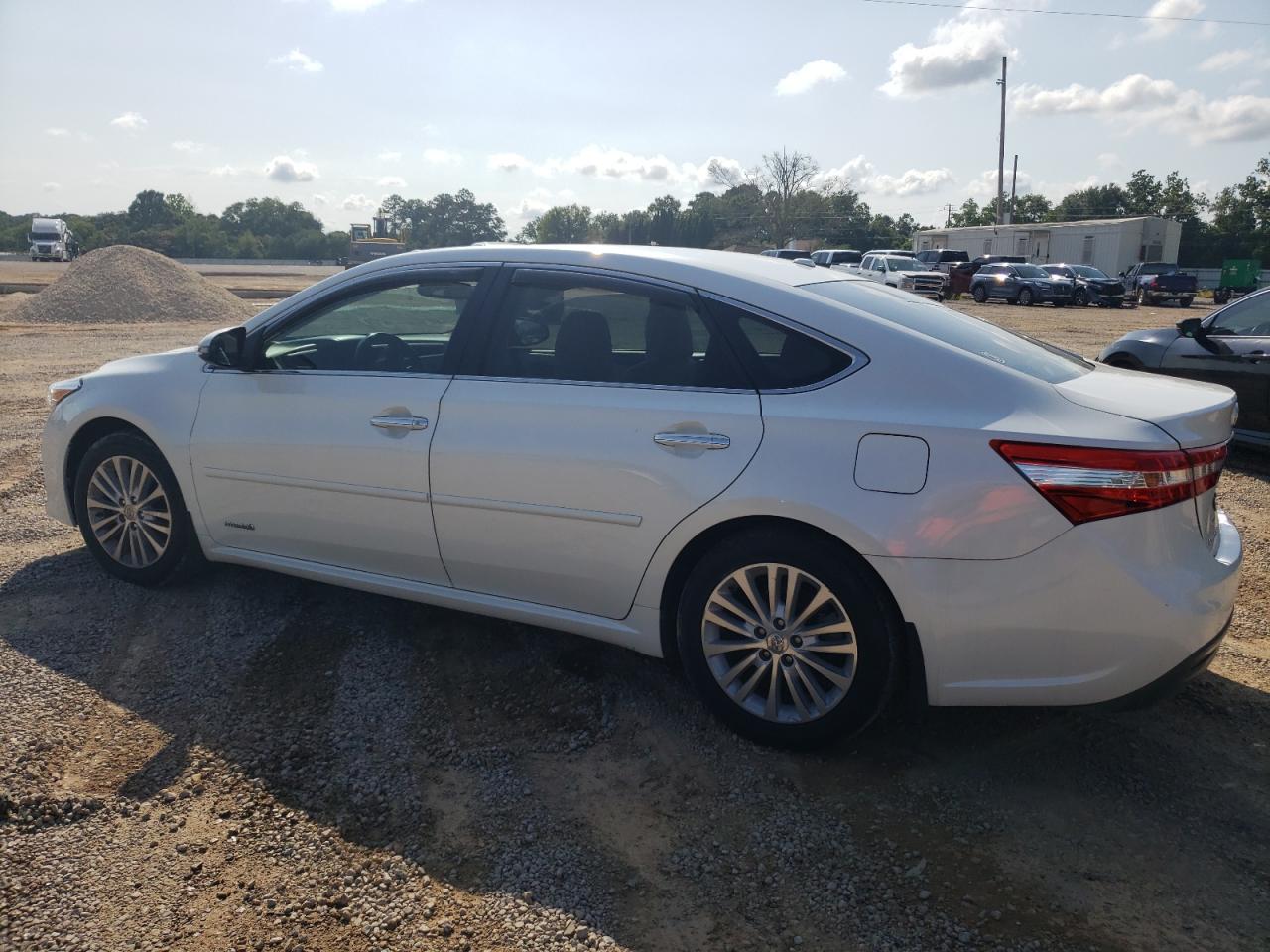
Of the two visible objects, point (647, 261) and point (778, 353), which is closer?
point (778, 353)

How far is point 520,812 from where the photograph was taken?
2973 millimetres

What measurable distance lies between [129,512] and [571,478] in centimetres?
251

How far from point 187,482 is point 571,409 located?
6.81ft

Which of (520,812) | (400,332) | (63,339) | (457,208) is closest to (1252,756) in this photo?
(520,812)

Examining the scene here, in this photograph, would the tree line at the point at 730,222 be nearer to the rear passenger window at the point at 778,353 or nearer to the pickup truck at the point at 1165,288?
the pickup truck at the point at 1165,288

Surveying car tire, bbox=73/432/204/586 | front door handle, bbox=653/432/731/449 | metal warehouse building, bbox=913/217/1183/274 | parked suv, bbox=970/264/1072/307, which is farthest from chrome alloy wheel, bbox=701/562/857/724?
metal warehouse building, bbox=913/217/1183/274

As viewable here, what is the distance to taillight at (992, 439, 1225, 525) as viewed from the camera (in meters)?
2.78

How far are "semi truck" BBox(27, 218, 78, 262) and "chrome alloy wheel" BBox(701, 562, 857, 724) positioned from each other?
65.5m

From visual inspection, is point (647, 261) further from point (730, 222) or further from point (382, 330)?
point (730, 222)

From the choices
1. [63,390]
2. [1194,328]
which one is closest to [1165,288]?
[1194,328]

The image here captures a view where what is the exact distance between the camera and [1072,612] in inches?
111

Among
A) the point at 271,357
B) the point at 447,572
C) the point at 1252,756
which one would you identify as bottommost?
the point at 1252,756

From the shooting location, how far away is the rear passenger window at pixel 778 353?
320 cm

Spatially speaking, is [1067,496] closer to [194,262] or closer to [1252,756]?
[1252,756]
